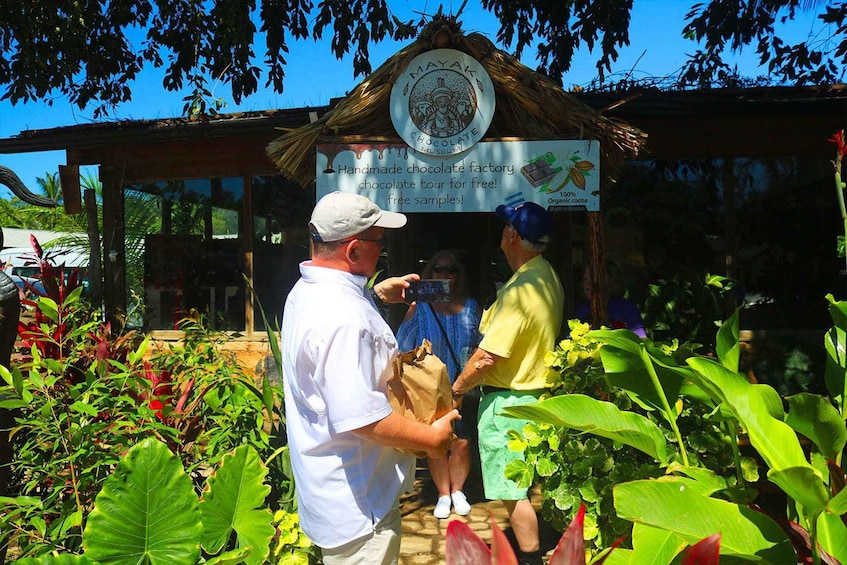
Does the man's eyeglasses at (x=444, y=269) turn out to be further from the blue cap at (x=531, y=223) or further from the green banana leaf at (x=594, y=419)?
the green banana leaf at (x=594, y=419)

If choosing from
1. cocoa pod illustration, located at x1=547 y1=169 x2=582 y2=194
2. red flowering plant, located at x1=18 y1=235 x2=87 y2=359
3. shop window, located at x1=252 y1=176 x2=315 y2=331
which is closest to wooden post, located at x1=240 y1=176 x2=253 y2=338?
shop window, located at x1=252 y1=176 x2=315 y2=331

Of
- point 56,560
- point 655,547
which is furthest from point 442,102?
point 56,560

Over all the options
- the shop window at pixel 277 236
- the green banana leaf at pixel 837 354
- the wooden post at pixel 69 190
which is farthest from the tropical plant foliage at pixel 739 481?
the wooden post at pixel 69 190

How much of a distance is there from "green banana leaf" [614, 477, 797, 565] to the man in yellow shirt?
1.48 metres

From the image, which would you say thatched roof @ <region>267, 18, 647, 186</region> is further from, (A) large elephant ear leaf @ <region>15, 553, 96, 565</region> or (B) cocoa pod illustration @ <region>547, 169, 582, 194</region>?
(A) large elephant ear leaf @ <region>15, 553, 96, 565</region>

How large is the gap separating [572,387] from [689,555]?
175 cm

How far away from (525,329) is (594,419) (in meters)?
1.36

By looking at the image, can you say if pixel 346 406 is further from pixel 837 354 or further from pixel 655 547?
pixel 837 354

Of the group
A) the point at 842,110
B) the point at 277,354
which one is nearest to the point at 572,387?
the point at 277,354

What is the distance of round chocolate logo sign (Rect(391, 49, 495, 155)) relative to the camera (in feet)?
12.0

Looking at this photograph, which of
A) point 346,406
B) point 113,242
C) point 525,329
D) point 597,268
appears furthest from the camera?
point 113,242

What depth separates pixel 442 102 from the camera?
3.69 meters

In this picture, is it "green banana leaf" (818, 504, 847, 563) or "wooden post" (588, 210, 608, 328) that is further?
"wooden post" (588, 210, 608, 328)

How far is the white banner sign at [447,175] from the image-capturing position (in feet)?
11.9
